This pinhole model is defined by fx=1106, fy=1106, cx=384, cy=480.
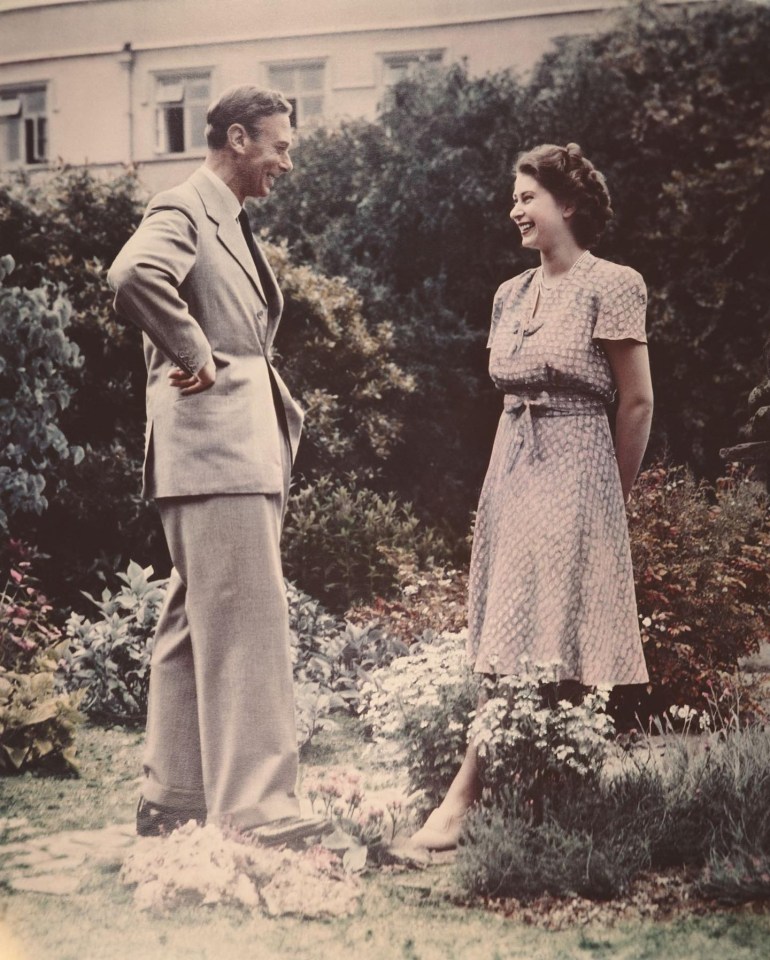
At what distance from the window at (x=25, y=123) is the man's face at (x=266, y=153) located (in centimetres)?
91

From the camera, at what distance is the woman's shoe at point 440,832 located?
3.09m

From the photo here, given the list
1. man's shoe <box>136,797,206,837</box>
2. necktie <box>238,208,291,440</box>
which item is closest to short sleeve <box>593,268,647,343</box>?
necktie <box>238,208,291,440</box>

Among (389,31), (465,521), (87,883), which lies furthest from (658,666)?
(389,31)

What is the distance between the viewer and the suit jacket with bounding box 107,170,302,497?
2.93 meters

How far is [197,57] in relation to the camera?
3.42 meters

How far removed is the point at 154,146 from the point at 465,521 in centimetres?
155

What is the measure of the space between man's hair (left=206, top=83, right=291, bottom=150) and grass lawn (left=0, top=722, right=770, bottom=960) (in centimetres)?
207

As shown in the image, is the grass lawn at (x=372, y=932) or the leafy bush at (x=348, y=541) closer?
the grass lawn at (x=372, y=932)

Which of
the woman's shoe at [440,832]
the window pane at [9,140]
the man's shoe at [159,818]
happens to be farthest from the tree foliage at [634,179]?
the man's shoe at [159,818]

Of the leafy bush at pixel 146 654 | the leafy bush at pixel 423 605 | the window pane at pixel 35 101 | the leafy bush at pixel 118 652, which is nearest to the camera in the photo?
the window pane at pixel 35 101

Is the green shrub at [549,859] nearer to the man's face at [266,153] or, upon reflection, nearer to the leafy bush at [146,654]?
the leafy bush at [146,654]

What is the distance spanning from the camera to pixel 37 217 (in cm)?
393

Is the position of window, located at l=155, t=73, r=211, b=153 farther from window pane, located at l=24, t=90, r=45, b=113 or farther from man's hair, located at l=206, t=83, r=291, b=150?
window pane, located at l=24, t=90, r=45, b=113

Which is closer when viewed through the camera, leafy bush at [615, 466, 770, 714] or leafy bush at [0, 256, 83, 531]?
leafy bush at [615, 466, 770, 714]
